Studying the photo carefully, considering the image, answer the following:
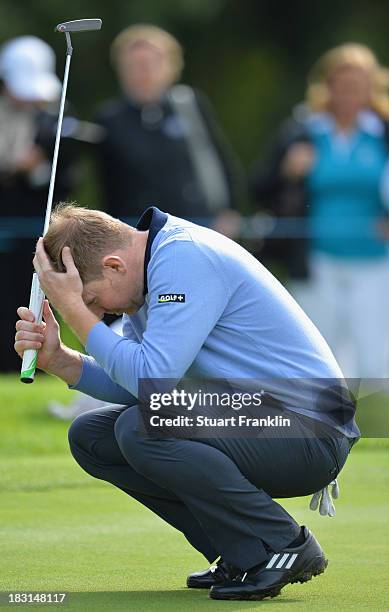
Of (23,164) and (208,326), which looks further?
(23,164)

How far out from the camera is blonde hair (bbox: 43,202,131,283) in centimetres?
477

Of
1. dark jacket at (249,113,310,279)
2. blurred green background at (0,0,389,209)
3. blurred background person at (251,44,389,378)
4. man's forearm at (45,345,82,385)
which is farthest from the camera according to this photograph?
blurred green background at (0,0,389,209)

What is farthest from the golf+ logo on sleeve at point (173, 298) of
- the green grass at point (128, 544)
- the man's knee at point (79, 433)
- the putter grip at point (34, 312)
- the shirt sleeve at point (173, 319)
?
the green grass at point (128, 544)

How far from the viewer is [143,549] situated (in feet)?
18.2

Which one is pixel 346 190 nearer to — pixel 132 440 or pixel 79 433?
pixel 79 433

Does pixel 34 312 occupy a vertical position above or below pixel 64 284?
below

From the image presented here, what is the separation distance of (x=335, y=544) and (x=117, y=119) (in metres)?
5.66

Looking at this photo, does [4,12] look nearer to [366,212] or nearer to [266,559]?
[366,212]

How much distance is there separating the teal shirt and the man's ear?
568 centimetres

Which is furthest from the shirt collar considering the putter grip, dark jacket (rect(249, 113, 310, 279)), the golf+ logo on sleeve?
dark jacket (rect(249, 113, 310, 279))

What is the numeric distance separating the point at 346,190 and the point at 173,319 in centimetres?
601

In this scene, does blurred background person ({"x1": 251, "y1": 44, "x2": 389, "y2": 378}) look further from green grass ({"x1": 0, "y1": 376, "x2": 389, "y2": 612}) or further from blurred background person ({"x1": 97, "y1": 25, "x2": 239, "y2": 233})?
green grass ({"x1": 0, "y1": 376, "x2": 389, "y2": 612})

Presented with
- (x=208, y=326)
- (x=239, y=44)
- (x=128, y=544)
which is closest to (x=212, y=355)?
(x=208, y=326)

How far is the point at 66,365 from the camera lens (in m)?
5.13
